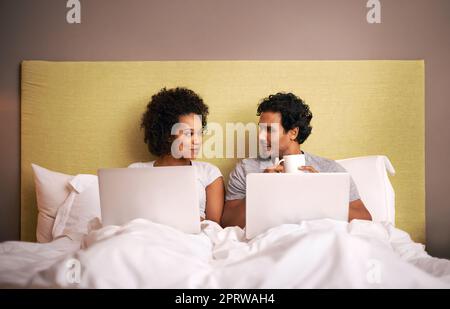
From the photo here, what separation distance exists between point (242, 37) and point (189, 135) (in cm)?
72

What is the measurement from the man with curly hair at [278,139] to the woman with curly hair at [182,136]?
81 millimetres

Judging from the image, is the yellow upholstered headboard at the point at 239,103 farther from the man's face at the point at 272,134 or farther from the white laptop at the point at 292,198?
the white laptop at the point at 292,198

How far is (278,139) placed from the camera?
2119 millimetres

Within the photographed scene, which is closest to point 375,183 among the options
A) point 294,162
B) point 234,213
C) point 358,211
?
point 358,211

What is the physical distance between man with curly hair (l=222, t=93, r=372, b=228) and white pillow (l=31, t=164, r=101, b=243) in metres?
0.68

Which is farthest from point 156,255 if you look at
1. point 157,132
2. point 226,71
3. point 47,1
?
point 47,1

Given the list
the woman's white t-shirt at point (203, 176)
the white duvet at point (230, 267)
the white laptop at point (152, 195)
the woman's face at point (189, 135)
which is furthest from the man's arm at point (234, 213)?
the white duvet at point (230, 267)

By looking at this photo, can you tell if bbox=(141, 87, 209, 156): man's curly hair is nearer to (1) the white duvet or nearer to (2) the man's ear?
(2) the man's ear

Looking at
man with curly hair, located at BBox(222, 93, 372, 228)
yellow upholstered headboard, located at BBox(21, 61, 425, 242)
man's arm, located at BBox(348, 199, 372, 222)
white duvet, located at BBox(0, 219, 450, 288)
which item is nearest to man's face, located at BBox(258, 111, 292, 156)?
man with curly hair, located at BBox(222, 93, 372, 228)

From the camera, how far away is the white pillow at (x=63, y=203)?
2.02 meters

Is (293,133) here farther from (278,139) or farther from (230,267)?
(230,267)

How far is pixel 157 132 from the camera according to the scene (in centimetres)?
221

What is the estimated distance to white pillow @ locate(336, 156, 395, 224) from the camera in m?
2.08

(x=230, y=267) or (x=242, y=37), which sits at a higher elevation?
(x=242, y=37)
